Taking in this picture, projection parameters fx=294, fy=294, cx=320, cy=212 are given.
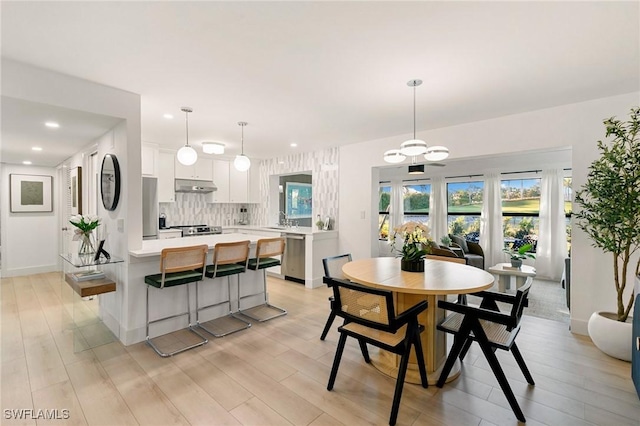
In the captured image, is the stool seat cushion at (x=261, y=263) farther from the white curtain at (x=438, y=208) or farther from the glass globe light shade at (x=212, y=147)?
the white curtain at (x=438, y=208)

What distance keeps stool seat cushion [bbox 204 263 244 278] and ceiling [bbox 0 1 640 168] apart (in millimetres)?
1834

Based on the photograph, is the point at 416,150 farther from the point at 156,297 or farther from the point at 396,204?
the point at 396,204

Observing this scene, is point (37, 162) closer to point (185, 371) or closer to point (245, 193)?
point (245, 193)

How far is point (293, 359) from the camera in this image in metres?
2.66

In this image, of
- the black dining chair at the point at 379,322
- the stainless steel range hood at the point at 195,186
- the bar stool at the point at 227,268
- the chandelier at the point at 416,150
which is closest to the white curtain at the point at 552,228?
the chandelier at the point at 416,150

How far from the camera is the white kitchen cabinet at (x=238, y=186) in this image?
6.45 metres

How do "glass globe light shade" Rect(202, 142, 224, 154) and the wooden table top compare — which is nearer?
the wooden table top

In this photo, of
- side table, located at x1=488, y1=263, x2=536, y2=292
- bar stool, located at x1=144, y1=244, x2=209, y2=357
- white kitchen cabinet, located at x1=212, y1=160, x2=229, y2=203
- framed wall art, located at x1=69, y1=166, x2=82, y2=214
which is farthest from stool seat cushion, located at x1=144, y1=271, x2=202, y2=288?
side table, located at x1=488, y1=263, x2=536, y2=292

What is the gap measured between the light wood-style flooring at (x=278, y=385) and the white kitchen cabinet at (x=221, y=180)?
3.51 m

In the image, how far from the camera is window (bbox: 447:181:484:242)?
6602 millimetres

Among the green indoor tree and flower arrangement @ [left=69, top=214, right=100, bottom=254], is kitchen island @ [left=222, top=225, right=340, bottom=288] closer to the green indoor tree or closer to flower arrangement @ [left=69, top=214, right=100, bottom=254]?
flower arrangement @ [left=69, top=214, right=100, bottom=254]

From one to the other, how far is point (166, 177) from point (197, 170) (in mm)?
628

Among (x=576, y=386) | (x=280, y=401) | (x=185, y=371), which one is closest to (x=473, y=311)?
(x=576, y=386)

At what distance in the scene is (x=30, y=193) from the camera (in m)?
5.83
